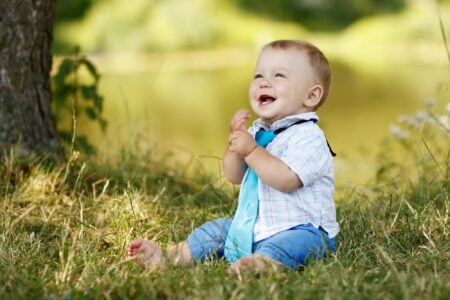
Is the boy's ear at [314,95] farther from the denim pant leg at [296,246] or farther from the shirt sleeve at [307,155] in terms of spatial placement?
the denim pant leg at [296,246]

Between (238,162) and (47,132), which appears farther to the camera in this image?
(47,132)

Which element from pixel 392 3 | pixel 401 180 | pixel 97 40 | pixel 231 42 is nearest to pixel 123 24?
pixel 97 40

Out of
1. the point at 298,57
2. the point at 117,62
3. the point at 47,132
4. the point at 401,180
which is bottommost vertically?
the point at 117,62

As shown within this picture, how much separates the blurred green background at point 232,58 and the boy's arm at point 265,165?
1622 millimetres

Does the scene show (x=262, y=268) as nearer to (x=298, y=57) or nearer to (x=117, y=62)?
(x=298, y=57)

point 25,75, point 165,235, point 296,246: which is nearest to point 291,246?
point 296,246

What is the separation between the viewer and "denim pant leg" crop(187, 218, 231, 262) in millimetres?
2695

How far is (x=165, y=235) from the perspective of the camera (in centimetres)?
296

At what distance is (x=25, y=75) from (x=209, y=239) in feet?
4.44

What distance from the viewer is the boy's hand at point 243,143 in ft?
8.30

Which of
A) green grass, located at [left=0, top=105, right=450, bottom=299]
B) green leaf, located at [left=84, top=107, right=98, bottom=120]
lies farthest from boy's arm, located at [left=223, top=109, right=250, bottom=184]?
green leaf, located at [left=84, top=107, right=98, bottom=120]

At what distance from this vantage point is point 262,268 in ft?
7.74

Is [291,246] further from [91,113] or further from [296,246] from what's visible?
[91,113]

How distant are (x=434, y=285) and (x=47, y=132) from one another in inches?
84.4
